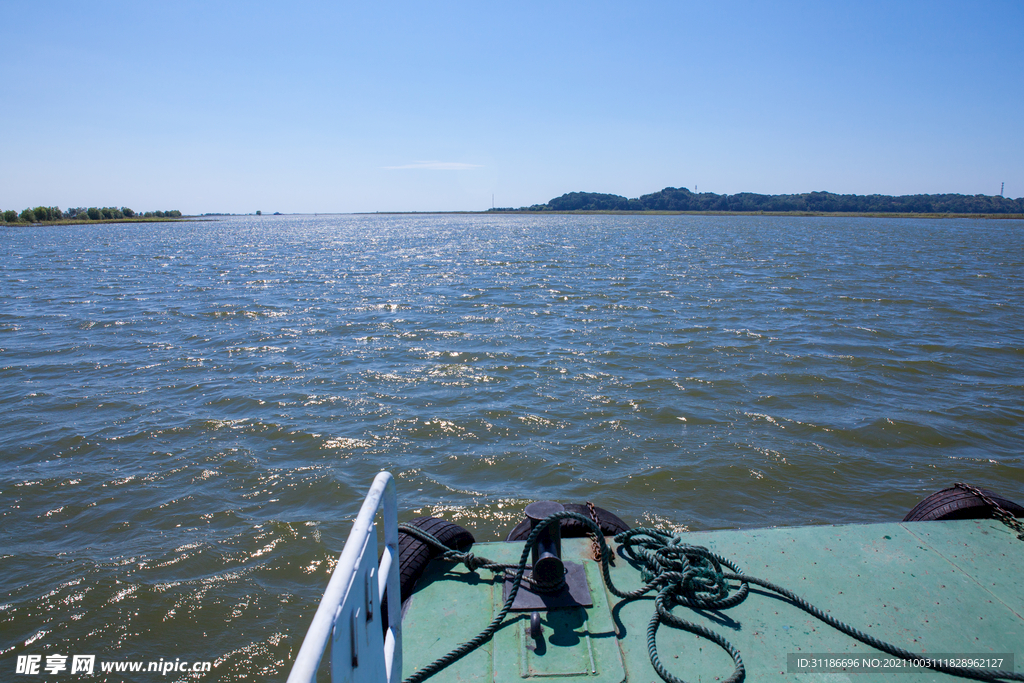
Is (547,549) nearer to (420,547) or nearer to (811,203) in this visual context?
(420,547)

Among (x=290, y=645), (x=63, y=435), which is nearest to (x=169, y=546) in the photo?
(x=290, y=645)

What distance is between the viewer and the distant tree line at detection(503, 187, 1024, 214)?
152000 millimetres

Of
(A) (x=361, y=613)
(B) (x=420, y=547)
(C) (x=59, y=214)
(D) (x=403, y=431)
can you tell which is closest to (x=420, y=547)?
(B) (x=420, y=547)

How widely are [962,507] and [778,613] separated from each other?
7.02 ft

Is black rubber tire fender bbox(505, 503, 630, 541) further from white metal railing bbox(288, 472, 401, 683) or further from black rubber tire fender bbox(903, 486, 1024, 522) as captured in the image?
black rubber tire fender bbox(903, 486, 1024, 522)

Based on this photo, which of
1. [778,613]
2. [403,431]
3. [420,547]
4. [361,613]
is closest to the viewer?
[361,613]

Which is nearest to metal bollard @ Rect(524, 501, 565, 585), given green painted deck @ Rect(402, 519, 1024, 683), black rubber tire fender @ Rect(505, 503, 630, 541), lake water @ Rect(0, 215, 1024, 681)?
green painted deck @ Rect(402, 519, 1024, 683)

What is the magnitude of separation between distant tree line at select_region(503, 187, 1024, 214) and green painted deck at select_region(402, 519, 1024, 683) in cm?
17709

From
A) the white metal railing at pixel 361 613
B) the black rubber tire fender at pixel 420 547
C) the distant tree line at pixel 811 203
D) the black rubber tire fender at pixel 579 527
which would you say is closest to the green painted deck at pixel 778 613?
the black rubber tire fender at pixel 420 547

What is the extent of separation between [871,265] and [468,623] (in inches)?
1195

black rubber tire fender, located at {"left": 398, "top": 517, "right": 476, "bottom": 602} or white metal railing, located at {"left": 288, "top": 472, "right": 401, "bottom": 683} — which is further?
black rubber tire fender, located at {"left": 398, "top": 517, "right": 476, "bottom": 602}

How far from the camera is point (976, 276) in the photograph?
23578mm

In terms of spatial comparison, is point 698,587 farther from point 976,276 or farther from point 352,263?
point 352,263

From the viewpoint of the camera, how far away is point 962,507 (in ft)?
14.2
